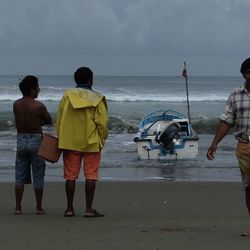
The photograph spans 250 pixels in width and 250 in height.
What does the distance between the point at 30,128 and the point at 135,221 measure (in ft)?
4.83

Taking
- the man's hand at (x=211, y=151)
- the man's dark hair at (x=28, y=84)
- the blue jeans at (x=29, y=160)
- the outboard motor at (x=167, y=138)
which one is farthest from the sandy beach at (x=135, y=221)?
the outboard motor at (x=167, y=138)

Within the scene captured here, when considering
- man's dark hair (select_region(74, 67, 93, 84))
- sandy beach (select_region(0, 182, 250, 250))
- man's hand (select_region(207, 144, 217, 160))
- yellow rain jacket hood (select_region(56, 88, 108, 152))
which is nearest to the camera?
sandy beach (select_region(0, 182, 250, 250))

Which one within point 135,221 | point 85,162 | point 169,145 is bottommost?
point 135,221

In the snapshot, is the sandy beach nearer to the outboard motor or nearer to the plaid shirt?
the plaid shirt

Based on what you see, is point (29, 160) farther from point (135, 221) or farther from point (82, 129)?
point (135, 221)

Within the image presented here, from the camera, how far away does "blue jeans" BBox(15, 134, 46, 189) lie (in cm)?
675

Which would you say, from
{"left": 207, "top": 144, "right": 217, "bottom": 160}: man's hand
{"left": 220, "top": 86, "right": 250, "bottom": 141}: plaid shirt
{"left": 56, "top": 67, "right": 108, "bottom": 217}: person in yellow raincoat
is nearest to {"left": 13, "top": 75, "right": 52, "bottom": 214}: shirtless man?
{"left": 56, "top": 67, "right": 108, "bottom": 217}: person in yellow raincoat

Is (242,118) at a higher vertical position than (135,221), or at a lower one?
higher

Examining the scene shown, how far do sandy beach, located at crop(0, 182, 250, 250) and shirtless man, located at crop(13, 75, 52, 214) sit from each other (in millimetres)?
485

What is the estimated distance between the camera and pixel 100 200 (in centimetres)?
855

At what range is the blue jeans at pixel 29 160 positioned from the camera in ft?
22.2

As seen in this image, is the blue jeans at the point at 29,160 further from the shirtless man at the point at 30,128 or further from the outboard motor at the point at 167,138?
the outboard motor at the point at 167,138

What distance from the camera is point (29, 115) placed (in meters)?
6.77

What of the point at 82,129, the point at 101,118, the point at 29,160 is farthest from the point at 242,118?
the point at 29,160
